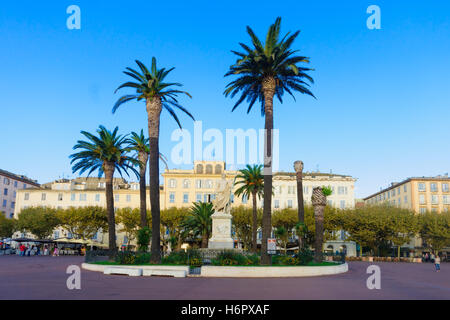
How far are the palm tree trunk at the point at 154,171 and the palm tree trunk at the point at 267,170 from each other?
667 centimetres

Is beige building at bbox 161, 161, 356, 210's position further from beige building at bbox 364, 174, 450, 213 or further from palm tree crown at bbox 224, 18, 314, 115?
palm tree crown at bbox 224, 18, 314, 115

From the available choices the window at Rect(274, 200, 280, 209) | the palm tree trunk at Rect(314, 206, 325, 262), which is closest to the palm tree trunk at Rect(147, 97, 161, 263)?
the palm tree trunk at Rect(314, 206, 325, 262)

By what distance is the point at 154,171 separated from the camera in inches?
973

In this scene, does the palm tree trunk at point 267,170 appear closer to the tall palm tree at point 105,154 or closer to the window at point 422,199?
the tall palm tree at point 105,154

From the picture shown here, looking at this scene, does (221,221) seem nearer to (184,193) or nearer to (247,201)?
(247,201)

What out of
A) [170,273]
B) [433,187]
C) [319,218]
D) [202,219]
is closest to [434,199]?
[433,187]

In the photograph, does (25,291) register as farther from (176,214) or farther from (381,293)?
(176,214)

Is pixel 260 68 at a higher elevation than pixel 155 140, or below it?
higher

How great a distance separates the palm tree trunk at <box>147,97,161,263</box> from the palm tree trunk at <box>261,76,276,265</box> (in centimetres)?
667

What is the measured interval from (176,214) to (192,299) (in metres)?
50.6

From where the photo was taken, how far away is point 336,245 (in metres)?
72.0

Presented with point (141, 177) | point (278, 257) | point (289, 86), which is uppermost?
point (289, 86)

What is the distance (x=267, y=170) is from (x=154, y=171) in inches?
290
